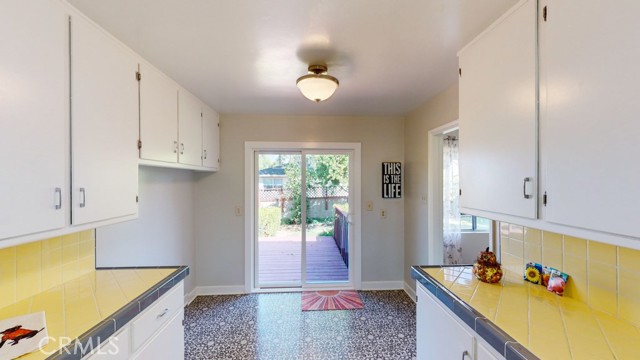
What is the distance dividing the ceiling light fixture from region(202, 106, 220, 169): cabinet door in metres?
1.50

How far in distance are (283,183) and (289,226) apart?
60 centimetres

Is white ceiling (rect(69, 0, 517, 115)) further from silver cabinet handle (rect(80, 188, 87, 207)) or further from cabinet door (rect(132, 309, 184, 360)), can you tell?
cabinet door (rect(132, 309, 184, 360))

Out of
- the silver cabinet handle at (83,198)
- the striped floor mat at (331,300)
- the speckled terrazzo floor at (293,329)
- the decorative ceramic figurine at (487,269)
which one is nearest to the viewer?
the silver cabinet handle at (83,198)

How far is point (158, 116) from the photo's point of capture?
1976 millimetres

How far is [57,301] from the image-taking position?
51.6 inches

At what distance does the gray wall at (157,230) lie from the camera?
2055mm

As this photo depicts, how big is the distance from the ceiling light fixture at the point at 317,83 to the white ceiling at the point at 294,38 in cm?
8

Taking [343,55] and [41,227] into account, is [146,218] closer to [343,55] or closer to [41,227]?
[41,227]

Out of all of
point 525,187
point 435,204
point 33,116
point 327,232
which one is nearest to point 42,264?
point 33,116

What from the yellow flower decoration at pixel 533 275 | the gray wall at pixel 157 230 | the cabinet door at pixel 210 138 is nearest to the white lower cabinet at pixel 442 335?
the yellow flower decoration at pixel 533 275

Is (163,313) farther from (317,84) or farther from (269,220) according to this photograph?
(269,220)

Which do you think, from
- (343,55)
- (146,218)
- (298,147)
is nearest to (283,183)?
(298,147)

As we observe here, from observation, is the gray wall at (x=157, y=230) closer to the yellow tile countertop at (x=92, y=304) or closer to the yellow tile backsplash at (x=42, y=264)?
the yellow tile backsplash at (x=42, y=264)

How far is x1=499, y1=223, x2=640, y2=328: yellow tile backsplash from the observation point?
1054mm
